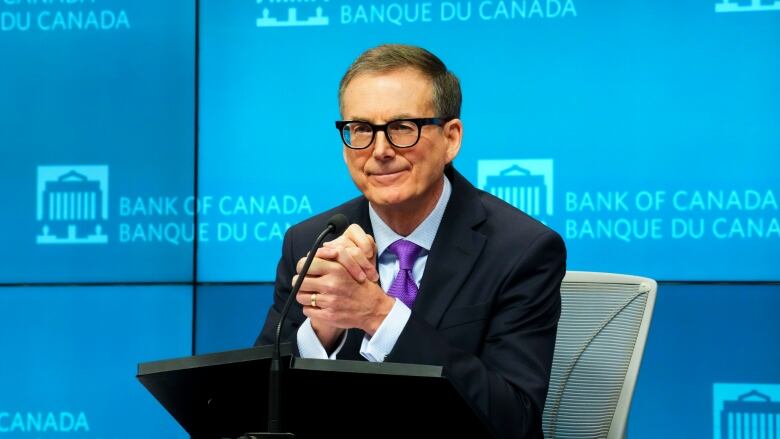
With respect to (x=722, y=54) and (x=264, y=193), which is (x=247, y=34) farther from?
(x=722, y=54)

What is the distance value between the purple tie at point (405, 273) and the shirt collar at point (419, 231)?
0.01 metres

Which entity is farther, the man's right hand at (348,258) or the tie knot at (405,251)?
the tie knot at (405,251)

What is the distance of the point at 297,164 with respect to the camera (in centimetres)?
369

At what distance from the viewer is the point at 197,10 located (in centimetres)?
379

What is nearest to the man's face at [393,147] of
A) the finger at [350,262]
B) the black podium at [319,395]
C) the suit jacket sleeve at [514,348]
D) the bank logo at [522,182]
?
the suit jacket sleeve at [514,348]

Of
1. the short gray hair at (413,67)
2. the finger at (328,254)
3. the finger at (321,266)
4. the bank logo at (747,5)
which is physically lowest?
the finger at (321,266)

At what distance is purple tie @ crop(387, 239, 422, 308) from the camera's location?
84.1 inches

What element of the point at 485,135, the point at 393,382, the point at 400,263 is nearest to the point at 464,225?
the point at 400,263

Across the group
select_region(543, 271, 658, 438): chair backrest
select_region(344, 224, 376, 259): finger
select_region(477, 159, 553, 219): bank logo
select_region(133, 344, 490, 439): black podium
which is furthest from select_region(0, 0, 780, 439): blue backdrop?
select_region(133, 344, 490, 439): black podium

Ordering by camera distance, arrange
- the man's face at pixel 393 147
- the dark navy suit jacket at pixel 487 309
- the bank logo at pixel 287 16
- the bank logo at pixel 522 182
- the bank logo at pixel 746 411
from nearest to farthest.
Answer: the dark navy suit jacket at pixel 487 309 → the man's face at pixel 393 147 → the bank logo at pixel 746 411 → the bank logo at pixel 522 182 → the bank logo at pixel 287 16

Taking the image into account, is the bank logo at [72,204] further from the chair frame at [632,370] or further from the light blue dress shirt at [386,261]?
the chair frame at [632,370]

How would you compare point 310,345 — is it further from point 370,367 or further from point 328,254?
point 370,367

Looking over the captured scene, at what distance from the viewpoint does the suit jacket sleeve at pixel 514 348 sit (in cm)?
184

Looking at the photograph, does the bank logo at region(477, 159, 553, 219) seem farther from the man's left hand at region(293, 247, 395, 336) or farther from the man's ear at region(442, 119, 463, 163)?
the man's left hand at region(293, 247, 395, 336)
